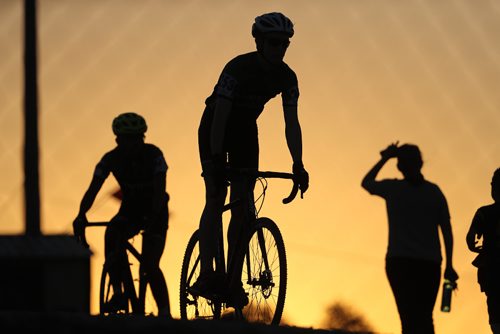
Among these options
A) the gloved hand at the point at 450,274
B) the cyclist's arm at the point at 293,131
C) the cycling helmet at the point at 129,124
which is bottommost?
the gloved hand at the point at 450,274

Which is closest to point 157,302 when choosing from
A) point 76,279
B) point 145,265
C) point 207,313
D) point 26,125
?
point 145,265

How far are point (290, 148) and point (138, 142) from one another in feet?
9.13

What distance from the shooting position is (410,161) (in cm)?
1241

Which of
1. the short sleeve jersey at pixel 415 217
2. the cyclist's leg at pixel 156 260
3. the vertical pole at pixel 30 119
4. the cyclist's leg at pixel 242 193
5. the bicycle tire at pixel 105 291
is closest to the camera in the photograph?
the cyclist's leg at pixel 242 193

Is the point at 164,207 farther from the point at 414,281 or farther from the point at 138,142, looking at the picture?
the point at 414,281

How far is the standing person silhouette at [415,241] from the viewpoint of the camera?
40.5 feet

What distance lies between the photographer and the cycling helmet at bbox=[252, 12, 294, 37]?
414 inches

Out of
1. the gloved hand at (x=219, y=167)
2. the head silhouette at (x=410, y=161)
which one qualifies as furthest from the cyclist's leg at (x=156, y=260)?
the gloved hand at (x=219, y=167)

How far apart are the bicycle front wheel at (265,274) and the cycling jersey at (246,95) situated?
50 cm

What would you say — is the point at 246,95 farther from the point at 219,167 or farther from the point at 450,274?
the point at 450,274

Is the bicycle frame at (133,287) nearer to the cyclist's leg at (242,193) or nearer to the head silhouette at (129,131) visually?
the head silhouette at (129,131)

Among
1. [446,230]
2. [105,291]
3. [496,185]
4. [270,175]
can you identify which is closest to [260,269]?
[270,175]

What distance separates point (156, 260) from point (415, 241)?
2.22 metres

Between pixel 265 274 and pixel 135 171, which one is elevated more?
pixel 135 171
